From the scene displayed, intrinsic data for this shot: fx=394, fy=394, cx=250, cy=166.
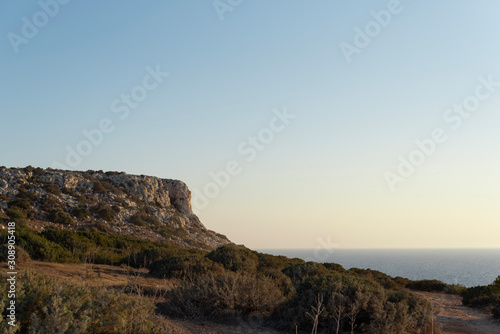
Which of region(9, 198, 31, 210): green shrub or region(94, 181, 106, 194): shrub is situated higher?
region(94, 181, 106, 194): shrub

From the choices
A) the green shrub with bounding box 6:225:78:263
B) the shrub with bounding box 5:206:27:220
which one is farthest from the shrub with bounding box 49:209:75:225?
the green shrub with bounding box 6:225:78:263

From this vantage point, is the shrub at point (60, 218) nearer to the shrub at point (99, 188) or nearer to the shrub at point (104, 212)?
the shrub at point (104, 212)

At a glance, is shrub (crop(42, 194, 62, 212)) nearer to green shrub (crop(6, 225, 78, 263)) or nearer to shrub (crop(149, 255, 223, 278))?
green shrub (crop(6, 225, 78, 263))

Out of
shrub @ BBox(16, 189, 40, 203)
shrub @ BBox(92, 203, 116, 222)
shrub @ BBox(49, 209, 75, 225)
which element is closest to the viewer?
shrub @ BBox(49, 209, 75, 225)

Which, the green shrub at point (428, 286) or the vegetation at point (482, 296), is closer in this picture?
the vegetation at point (482, 296)

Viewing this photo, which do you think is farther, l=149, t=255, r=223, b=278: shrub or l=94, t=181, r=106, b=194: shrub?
l=94, t=181, r=106, b=194: shrub

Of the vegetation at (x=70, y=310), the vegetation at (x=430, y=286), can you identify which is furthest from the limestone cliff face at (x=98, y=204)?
the vegetation at (x=70, y=310)

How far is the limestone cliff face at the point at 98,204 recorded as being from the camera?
3177cm

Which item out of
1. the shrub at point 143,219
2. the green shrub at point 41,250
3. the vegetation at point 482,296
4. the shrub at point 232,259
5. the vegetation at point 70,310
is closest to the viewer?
the vegetation at point 70,310

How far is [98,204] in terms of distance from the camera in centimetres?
3762

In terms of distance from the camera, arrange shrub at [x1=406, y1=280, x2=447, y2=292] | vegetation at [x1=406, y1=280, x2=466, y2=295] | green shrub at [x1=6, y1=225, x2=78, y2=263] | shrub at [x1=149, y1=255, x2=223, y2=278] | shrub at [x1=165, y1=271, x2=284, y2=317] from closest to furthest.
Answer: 1. shrub at [x1=165, y1=271, x2=284, y2=317]
2. shrub at [x1=149, y1=255, x2=223, y2=278]
3. green shrub at [x1=6, y1=225, x2=78, y2=263]
4. vegetation at [x1=406, y1=280, x2=466, y2=295]
5. shrub at [x1=406, y1=280, x2=447, y2=292]

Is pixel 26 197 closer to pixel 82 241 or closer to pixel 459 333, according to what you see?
pixel 82 241

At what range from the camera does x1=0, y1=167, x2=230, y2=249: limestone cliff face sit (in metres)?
31.8

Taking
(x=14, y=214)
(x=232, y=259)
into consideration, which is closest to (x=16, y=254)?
(x=232, y=259)
